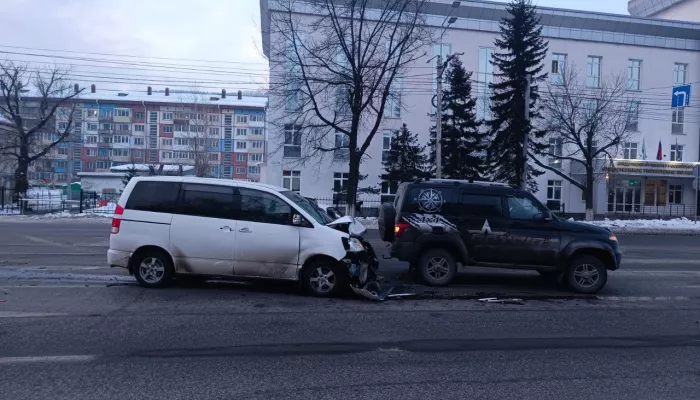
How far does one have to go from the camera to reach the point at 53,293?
8.93 m

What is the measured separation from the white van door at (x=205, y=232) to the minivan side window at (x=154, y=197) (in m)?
0.20

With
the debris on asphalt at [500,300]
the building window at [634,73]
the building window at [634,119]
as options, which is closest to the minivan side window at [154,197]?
the debris on asphalt at [500,300]

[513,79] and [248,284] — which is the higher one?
[513,79]

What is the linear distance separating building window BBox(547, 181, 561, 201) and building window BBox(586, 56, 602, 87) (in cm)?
859

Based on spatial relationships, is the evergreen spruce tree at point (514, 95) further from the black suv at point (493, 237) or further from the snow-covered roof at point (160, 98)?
the snow-covered roof at point (160, 98)

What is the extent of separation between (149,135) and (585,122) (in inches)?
2338

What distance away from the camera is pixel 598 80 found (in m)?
44.5

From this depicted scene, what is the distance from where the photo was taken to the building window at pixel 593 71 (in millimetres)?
44428

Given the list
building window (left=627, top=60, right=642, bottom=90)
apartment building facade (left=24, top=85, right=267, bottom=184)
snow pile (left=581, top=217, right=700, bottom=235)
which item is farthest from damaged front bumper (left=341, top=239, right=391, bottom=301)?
apartment building facade (left=24, top=85, right=267, bottom=184)

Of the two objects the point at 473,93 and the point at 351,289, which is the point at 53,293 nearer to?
the point at 351,289

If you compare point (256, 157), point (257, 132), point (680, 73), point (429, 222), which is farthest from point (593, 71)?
point (256, 157)

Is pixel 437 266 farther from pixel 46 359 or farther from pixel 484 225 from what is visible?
pixel 46 359

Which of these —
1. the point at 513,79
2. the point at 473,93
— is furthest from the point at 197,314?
the point at 473,93

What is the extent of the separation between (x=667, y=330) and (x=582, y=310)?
1354 mm
